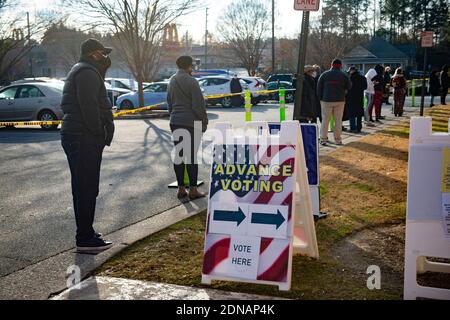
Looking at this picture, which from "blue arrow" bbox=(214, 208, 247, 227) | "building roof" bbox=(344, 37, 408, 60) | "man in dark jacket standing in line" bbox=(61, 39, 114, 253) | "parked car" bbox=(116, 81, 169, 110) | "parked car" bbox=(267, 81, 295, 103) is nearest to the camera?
"blue arrow" bbox=(214, 208, 247, 227)

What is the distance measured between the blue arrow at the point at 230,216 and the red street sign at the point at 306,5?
292 cm

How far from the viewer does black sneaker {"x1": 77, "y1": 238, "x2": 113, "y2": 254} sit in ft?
17.0

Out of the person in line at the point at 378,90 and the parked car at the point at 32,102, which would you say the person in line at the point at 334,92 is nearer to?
the person in line at the point at 378,90

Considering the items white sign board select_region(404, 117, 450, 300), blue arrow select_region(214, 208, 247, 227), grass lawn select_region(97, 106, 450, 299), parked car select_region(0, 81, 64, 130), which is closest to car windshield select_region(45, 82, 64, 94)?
parked car select_region(0, 81, 64, 130)

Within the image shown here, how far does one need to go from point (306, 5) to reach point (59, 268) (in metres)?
3.90

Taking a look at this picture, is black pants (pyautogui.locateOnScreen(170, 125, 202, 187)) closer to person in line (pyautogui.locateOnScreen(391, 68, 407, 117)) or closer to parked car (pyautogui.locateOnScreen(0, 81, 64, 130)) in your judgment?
parked car (pyautogui.locateOnScreen(0, 81, 64, 130))

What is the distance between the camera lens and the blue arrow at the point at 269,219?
4.13 meters

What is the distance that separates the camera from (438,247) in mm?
3846

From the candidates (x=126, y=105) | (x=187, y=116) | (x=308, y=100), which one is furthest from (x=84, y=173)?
(x=126, y=105)

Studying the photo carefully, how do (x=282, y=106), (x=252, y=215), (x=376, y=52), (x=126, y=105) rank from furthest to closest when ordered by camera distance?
(x=376, y=52) < (x=126, y=105) < (x=282, y=106) < (x=252, y=215)

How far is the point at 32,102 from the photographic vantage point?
17.6m

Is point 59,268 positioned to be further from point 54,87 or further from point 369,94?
point 369,94

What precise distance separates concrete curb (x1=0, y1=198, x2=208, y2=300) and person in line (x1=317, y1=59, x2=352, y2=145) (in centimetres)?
682
